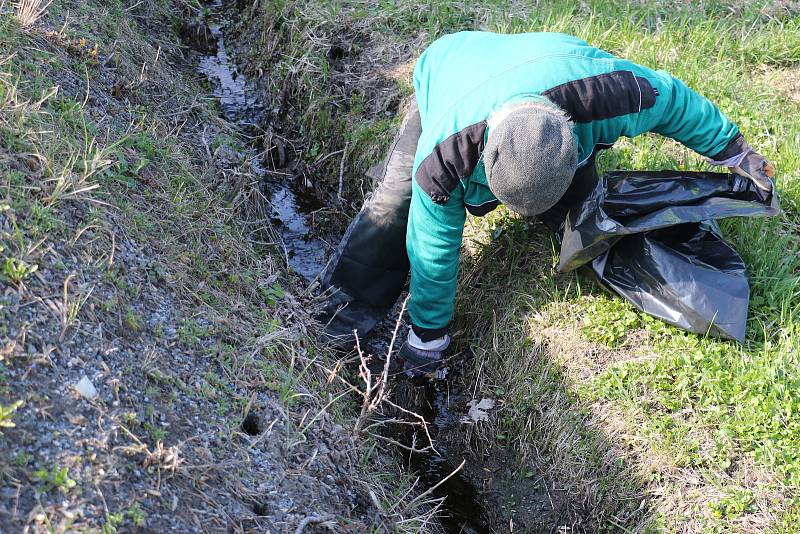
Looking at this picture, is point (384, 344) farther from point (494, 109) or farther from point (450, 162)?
point (494, 109)

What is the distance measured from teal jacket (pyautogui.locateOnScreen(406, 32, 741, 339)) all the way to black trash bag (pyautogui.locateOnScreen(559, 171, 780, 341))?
208 mm

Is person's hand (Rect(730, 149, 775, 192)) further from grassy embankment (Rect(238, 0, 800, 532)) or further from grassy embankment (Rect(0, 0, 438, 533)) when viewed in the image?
grassy embankment (Rect(0, 0, 438, 533))

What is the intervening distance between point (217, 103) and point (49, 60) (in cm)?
163

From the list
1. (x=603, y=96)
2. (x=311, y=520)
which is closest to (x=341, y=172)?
(x=603, y=96)

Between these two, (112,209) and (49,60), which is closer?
(112,209)

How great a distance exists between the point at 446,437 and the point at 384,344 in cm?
60

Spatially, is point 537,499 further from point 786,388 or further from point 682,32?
point 682,32

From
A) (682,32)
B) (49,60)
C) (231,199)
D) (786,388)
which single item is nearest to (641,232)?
(786,388)

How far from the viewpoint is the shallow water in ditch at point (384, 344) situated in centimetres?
322

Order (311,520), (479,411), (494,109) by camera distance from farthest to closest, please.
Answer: (479,411), (494,109), (311,520)

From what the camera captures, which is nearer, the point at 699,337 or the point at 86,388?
the point at 86,388

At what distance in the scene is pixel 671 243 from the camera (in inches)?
126

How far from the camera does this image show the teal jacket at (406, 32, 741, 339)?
272 cm

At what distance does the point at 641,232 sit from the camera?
308cm
